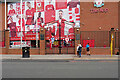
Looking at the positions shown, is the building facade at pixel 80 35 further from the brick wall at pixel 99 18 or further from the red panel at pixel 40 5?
the red panel at pixel 40 5

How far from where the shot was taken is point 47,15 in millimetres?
27422

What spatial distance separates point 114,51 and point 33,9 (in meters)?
13.7

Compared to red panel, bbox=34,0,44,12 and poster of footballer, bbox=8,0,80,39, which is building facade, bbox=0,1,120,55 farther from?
red panel, bbox=34,0,44,12

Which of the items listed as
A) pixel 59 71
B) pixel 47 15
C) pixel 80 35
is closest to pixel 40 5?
pixel 47 15

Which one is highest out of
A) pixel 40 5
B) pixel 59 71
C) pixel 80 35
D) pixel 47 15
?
pixel 40 5

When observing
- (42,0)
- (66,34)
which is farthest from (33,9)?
(66,34)

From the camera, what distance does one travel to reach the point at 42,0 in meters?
27.8

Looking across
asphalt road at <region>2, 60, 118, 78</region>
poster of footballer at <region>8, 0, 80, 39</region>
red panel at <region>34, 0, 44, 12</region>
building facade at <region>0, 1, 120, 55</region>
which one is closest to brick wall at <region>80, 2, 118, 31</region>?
building facade at <region>0, 1, 120, 55</region>

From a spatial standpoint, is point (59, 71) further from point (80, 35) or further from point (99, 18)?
point (99, 18)

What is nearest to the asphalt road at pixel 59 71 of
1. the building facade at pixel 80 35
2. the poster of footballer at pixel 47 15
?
the building facade at pixel 80 35

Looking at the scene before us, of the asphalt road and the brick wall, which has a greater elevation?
the brick wall

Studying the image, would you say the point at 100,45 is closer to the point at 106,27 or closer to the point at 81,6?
the point at 106,27

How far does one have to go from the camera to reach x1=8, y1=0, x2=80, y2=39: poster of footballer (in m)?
26.6

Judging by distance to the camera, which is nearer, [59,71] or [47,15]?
[59,71]
